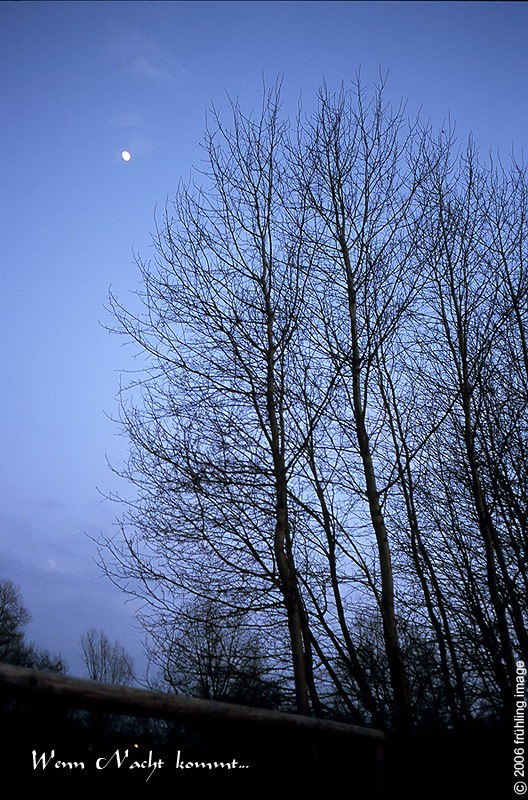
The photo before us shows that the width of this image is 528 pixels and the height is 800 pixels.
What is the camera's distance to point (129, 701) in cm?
247

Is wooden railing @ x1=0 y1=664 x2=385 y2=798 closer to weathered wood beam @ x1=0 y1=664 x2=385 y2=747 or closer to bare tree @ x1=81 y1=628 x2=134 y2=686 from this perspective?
weathered wood beam @ x1=0 y1=664 x2=385 y2=747

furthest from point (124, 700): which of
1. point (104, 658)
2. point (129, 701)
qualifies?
point (104, 658)

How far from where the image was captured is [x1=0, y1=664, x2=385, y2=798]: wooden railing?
82.2 inches

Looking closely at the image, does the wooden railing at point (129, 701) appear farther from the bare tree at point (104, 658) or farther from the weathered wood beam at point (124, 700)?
the bare tree at point (104, 658)

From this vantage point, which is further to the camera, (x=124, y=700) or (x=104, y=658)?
(x=104, y=658)

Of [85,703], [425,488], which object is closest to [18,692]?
[85,703]

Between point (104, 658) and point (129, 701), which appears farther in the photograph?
point (104, 658)

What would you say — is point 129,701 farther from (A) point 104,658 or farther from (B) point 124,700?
(A) point 104,658

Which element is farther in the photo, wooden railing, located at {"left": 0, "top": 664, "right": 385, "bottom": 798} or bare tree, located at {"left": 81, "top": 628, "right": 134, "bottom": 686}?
bare tree, located at {"left": 81, "top": 628, "right": 134, "bottom": 686}

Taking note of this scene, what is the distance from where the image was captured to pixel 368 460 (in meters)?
6.15

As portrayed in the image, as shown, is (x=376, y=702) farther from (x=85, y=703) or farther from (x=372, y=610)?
(x=85, y=703)

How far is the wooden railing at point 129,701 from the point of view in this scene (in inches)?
82.2

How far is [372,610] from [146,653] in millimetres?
2913

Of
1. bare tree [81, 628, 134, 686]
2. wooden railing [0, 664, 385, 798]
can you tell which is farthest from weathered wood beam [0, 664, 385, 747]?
bare tree [81, 628, 134, 686]
